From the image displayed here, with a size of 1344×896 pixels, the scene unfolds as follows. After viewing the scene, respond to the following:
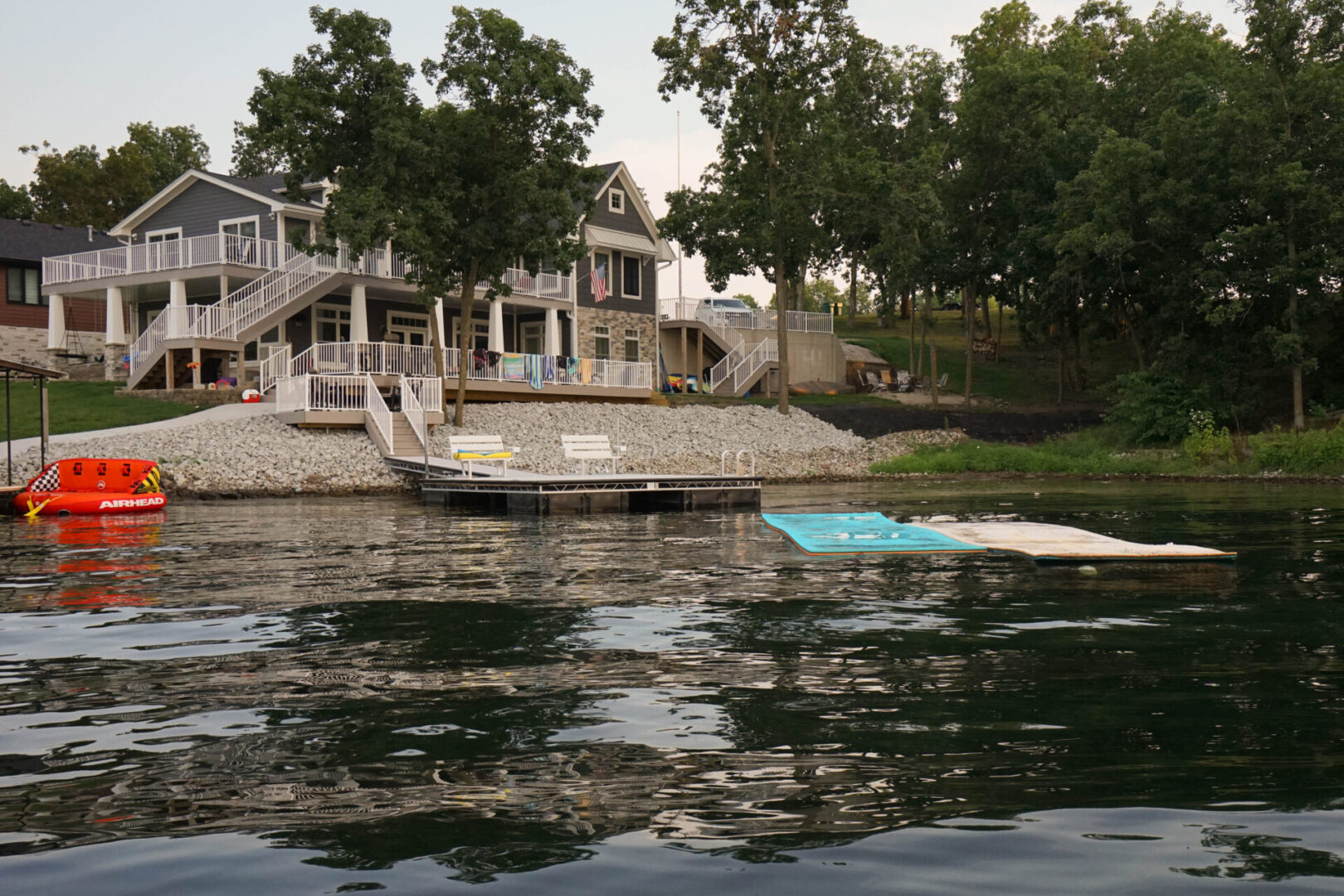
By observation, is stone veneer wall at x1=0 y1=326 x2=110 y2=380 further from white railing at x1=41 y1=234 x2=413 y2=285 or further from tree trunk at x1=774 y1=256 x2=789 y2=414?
tree trunk at x1=774 y1=256 x2=789 y2=414

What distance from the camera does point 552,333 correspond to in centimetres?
4319

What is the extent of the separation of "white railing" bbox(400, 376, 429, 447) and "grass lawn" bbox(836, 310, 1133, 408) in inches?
1087

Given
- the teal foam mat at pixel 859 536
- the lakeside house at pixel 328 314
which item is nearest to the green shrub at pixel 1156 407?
the lakeside house at pixel 328 314

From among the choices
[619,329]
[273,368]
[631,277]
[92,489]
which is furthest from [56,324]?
[631,277]

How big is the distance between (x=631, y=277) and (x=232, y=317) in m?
19.6

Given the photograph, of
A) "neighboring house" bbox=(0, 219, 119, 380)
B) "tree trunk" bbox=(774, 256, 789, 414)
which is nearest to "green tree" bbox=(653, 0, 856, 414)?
Answer: "tree trunk" bbox=(774, 256, 789, 414)

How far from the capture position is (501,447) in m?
25.8

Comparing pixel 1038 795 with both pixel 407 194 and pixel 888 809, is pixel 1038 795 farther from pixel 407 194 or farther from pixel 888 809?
pixel 407 194

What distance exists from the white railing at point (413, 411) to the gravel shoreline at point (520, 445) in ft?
3.94

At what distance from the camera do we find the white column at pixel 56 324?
125 feet

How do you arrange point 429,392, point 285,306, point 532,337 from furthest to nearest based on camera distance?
point 532,337
point 285,306
point 429,392

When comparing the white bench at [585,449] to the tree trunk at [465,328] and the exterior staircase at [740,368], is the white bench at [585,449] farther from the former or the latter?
the exterior staircase at [740,368]

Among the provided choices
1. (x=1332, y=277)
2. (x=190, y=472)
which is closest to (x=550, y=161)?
(x=190, y=472)

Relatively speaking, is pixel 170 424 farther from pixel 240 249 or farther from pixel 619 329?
pixel 619 329
